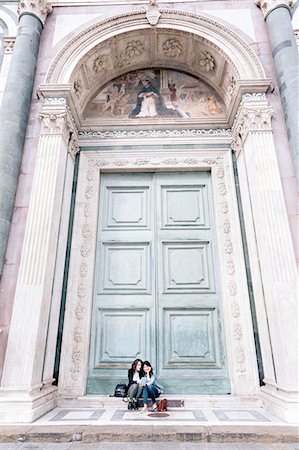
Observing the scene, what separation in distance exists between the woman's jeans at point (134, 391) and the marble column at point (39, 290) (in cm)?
107

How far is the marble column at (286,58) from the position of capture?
195 inches

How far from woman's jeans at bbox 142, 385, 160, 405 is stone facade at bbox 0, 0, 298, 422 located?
107cm

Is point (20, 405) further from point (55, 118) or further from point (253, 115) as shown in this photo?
point (253, 115)

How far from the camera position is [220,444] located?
3.10 meters

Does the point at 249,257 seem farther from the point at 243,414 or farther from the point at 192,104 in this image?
the point at 192,104

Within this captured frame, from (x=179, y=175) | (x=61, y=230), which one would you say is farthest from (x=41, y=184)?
(x=179, y=175)

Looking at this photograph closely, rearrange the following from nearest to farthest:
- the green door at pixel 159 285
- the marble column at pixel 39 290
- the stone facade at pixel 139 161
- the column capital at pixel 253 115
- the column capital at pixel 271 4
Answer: the marble column at pixel 39 290 < the stone facade at pixel 139 161 < the green door at pixel 159 285 < the column capital at pixel 253 115 < the column capital at pixel 271 4

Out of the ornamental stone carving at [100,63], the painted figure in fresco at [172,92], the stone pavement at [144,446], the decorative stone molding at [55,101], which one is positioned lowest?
the stone pavement at [144,446]

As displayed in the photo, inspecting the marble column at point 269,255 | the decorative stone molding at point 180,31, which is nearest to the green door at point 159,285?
the marble column at point 269,255

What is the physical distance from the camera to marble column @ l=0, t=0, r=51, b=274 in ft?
15.2

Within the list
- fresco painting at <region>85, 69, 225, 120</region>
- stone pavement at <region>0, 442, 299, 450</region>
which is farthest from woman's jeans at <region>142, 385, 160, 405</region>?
fresco painting at <region>85, 69, 225, 120</region>

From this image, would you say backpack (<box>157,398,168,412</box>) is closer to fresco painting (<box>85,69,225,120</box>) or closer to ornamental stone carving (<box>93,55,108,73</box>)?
fresco painting (<box>85,69,225,120</box>)

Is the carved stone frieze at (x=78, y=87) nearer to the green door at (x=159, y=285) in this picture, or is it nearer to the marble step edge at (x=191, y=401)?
the green door at (x=159, y=285)

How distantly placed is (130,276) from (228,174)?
2.55 meters
